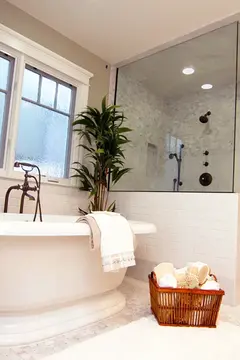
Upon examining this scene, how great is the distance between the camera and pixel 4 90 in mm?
2537

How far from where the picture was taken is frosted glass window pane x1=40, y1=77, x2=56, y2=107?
2.84 metres

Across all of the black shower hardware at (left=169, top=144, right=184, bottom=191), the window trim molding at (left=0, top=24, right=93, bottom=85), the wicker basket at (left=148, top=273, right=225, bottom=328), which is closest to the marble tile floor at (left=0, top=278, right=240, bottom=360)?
the wicker basket at (left=148, top=273, right=225, bottom=328)

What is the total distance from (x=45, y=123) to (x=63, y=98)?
371 mm

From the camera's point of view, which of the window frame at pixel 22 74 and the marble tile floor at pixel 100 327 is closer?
the marble tile floor at pixel 100 327

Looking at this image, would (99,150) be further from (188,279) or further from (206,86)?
(206,86)

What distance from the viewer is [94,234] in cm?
163

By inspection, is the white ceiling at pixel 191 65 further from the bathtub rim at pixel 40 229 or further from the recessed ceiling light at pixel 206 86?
the bathtub rim at pixel 40 229

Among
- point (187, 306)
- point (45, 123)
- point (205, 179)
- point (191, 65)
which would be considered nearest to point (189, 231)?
point (187, 306)

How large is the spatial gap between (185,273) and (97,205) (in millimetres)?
1246

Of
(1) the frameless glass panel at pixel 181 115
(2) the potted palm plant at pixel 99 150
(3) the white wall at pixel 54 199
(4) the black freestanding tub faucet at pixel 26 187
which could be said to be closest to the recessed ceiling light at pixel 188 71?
(1) the frameless glass panel at pixel 181 115

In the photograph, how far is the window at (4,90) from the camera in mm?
2508

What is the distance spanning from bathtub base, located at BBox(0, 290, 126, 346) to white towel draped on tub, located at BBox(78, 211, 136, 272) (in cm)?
38

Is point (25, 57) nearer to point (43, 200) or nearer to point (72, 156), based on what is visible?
point (72, 156)

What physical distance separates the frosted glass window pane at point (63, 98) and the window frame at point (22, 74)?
2.9 inches
